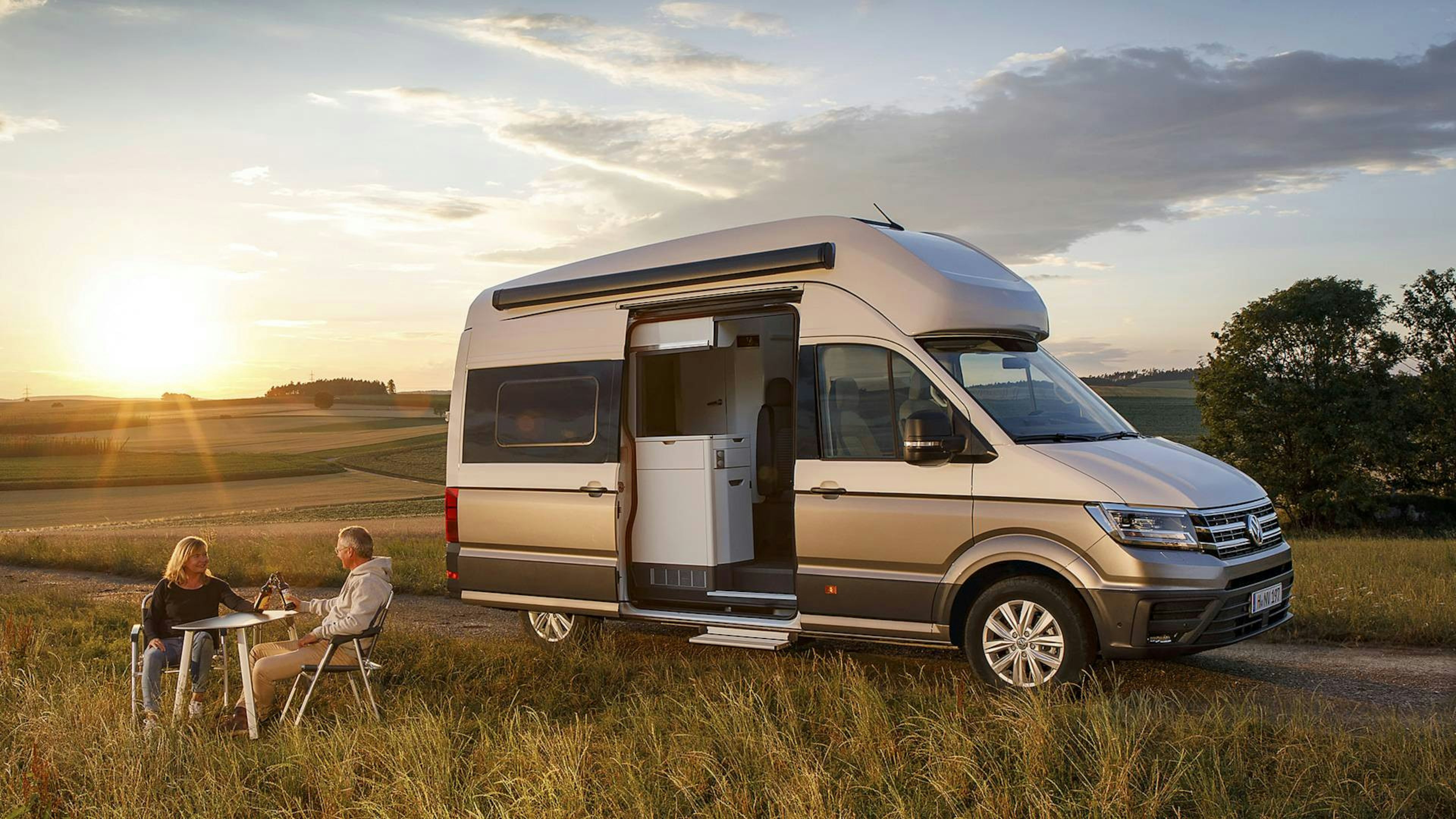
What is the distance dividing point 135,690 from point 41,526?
33.4m

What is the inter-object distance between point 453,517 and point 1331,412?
21592mm

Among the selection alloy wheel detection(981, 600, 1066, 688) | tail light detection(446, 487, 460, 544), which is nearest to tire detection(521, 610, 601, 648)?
tail light detection(446, 487, 460, 544)

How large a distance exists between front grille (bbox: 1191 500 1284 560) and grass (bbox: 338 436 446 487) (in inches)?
1658

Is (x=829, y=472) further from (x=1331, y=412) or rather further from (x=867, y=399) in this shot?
(x=1331, y=412)

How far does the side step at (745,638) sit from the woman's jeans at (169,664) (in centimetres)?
323

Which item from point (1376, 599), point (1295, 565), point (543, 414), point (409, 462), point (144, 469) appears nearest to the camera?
point (543, 414)

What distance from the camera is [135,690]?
745 centimetres

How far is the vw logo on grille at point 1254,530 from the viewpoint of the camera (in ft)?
23.5

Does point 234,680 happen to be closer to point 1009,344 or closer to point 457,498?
point 457,498

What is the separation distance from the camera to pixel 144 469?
179 ft

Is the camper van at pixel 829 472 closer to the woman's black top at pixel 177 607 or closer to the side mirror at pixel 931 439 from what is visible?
the side mirror at pixel 931 439

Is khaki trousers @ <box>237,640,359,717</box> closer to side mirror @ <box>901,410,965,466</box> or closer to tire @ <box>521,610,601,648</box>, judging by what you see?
tire @ <box>521,610,601,648</box>

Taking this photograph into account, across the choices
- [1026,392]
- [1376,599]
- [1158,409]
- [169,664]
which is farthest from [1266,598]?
[1158,409]

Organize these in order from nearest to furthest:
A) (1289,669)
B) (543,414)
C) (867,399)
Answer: (867,399)
(1289,669)
(543,414)
